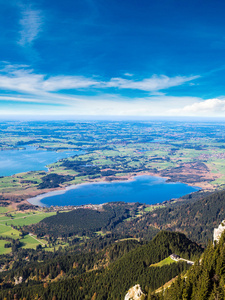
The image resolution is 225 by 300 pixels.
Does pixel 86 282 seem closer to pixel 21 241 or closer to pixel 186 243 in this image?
pixel 186 243

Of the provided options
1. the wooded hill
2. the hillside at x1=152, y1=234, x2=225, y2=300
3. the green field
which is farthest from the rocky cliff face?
the green field

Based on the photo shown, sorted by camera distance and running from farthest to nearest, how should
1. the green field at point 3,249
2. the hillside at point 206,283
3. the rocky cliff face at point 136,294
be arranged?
the green field at point 3,249, the rocky cliff face at point 136,294, the hillside at point 206,283

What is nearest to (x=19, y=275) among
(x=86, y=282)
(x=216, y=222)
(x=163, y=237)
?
(x=86, y=282)

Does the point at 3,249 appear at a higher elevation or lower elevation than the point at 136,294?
lower

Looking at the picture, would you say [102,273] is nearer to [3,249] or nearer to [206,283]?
[206,283]

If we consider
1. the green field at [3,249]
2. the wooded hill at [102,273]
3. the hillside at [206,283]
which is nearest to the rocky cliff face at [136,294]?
the hillside at [206,283]

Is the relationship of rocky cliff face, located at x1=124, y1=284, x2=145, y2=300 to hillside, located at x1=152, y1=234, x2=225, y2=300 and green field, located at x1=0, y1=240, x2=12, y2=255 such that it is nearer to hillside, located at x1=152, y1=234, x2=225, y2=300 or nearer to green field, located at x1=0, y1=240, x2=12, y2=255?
hillside, located at x1=152, y1=234, x2=225, y2=300

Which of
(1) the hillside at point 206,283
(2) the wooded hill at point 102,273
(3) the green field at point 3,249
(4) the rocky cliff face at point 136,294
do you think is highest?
(1) the hillside at point 206,283

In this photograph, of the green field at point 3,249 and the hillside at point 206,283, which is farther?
the green field at point 3,249

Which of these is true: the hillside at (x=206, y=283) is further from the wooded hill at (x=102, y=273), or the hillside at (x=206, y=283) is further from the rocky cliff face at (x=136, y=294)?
the wooded hill at (x=102, y=273)

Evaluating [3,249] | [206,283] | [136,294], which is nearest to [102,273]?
[136,294]

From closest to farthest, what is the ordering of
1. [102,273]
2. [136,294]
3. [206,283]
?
[206,283], [136,294], [102,273]
